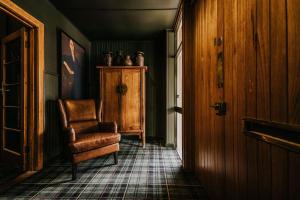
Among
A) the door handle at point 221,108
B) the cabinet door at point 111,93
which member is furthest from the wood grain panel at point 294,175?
the cabinet door at point 111,93

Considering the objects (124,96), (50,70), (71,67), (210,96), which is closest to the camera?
(210,96)

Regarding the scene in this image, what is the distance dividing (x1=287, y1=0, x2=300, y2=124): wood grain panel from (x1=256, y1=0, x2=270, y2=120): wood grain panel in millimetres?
147

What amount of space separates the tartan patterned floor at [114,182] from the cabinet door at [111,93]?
1.19 metres

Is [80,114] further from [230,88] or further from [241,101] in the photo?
[241,101]

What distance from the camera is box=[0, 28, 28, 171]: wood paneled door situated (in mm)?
2992

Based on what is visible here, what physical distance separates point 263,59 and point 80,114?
284cm

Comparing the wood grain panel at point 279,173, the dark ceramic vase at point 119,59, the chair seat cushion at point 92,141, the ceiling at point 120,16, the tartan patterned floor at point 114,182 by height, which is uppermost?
the ceiling at point 120,16

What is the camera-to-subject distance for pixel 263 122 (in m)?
0.97

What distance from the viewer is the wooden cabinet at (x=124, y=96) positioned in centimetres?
446

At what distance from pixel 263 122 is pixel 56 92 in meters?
3.22

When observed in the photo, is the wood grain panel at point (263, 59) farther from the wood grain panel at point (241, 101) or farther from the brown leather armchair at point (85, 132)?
the brown leather armchair at point (85, 132)

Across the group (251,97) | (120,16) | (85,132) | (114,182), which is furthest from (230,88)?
(120,16)

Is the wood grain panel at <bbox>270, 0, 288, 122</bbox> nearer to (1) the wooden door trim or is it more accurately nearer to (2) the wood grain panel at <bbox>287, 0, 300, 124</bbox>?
(2) the wood grain panel at <bbox>287, 0, 300, 124</bbox>

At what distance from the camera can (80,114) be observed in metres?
3.34
